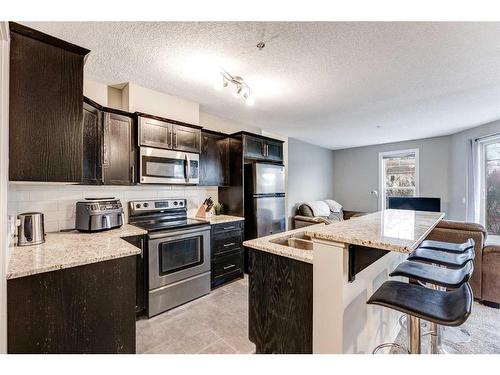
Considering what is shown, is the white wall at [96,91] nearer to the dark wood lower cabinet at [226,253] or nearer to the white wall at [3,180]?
the white wall at [3,180]

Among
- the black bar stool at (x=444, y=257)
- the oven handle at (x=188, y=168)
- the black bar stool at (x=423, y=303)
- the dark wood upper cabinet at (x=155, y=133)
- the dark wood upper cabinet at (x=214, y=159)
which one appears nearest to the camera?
the black bar stool at (x=423, y=303)

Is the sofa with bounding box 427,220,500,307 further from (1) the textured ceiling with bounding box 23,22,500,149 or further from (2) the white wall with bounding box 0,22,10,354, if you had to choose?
Answer: (2) the white wall with bounding box 0,22,10,354

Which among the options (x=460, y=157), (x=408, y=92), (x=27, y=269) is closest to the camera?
(x=27, y=269)

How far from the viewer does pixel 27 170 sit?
4.17 ft

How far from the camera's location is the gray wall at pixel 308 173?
5.16m

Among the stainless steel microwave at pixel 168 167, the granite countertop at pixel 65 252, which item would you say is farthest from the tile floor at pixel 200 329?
the stainless steel microwave at pixel 168 167

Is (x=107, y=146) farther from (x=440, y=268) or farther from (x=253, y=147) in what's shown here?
(x=440, y=268)

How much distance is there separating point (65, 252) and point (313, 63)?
7.96 ft

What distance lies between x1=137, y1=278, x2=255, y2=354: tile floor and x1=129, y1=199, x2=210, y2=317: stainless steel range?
0.43 feet

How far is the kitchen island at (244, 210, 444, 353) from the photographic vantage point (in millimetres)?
1110

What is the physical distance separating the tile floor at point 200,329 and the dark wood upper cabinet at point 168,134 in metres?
1.85

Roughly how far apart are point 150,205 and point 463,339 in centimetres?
341
